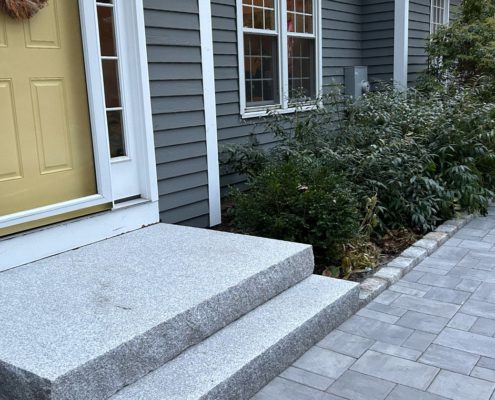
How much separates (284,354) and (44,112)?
2.01m

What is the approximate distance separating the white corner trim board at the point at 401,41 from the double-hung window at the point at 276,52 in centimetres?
184

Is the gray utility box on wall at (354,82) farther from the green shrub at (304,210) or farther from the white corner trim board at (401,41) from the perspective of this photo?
the green shrub at (304,210)

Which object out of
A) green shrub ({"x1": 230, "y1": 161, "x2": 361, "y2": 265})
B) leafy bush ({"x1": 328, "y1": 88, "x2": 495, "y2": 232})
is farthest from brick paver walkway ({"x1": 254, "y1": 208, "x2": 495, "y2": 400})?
leafy bush ({"x1": 328, "y1": 88, "x2": 495, "y2": 232})

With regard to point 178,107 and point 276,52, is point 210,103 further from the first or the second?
point 276,52

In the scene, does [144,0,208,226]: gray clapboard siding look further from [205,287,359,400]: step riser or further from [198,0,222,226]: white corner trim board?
[205,287,359,400]: step riser

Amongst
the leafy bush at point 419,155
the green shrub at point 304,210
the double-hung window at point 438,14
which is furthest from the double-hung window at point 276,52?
the double-hung window at point 438,14

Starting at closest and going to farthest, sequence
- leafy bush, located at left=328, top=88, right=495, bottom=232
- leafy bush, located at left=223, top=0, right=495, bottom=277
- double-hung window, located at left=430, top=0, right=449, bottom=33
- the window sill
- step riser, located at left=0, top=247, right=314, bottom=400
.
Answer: step riser, located at left=0, top=247, right=314, bottom=400, leafy bush, located at left=223, top=0, right=495, bottom=277, leafy bush, located at left=328, top=88, right=495, bottom=232, the window sill, double-hung window, located at left=430, top=0, right=449, bottom=33

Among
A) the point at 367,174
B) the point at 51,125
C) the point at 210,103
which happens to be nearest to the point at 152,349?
Answer: the point at 51,125

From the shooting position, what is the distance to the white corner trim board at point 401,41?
8.06m

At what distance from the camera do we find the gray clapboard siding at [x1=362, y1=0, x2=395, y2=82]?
8102 mm

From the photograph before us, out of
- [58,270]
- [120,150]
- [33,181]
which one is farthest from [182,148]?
[58,270]

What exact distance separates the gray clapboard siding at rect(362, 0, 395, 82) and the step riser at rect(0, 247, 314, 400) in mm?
5947

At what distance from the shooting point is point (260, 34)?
586 cm

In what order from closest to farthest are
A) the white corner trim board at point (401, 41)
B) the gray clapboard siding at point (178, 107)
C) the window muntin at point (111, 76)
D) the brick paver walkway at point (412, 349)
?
the brick paver walkway at point (412, 349) < the window muntin at point (111, 76) < the gray clapboard siding at point (178, 107) < the white corner trim board at point (401, 41)
